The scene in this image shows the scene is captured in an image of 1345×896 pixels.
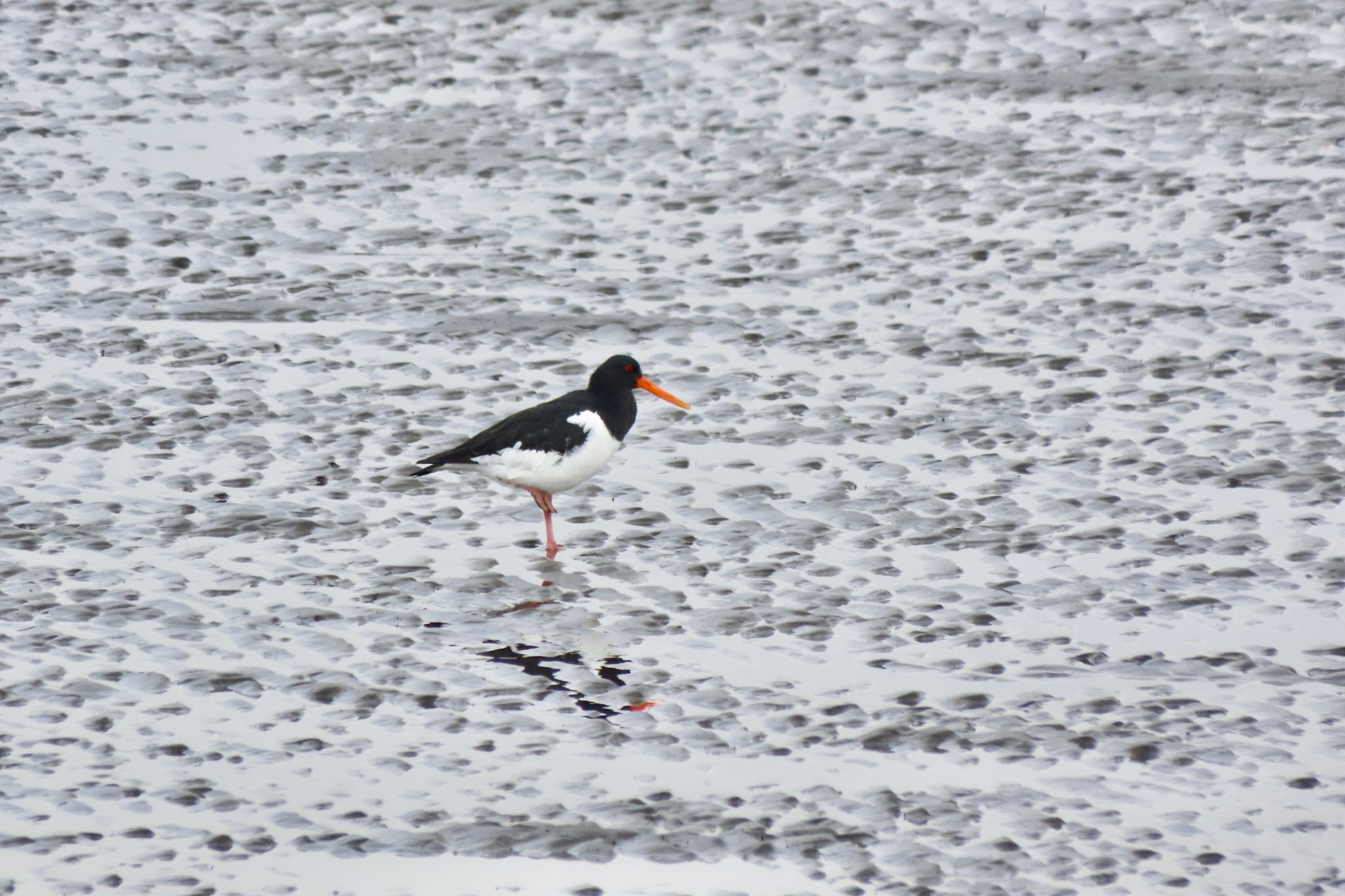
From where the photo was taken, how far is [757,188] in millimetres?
20016

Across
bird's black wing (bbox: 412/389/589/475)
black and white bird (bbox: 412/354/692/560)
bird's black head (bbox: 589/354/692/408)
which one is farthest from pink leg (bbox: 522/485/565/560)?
bird's black head (bbox: 589/354/692/408)

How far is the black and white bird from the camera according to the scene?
42.4ft

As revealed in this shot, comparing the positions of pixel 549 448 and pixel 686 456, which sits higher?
pixel 549 448

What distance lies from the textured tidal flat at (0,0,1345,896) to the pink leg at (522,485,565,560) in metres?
0.08

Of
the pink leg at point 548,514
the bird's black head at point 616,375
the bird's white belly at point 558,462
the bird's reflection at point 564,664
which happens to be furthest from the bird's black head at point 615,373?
the bird's reflection at point 564,664

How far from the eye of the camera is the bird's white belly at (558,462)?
1291 centimetres

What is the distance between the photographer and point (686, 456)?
14719 mm

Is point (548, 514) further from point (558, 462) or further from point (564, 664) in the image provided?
point (564, 664)

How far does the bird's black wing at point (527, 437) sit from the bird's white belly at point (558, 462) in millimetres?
34

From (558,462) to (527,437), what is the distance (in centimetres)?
26

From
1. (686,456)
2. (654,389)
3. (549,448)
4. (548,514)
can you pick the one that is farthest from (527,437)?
(686,456)

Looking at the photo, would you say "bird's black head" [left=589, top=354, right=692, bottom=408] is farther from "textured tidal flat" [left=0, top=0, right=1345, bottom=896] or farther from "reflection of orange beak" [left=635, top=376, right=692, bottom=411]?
"textured tidal flat" [left=0, top=0, right=1345, bottom=896]

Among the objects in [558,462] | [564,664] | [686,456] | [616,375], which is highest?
→ [616,375]

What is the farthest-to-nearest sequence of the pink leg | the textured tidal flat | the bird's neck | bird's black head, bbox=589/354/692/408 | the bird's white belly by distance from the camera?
bird's black head, bbox=589/354/692/408 < the bird's neck < the pink leg < the bird's white belly < the textured tidal flat
